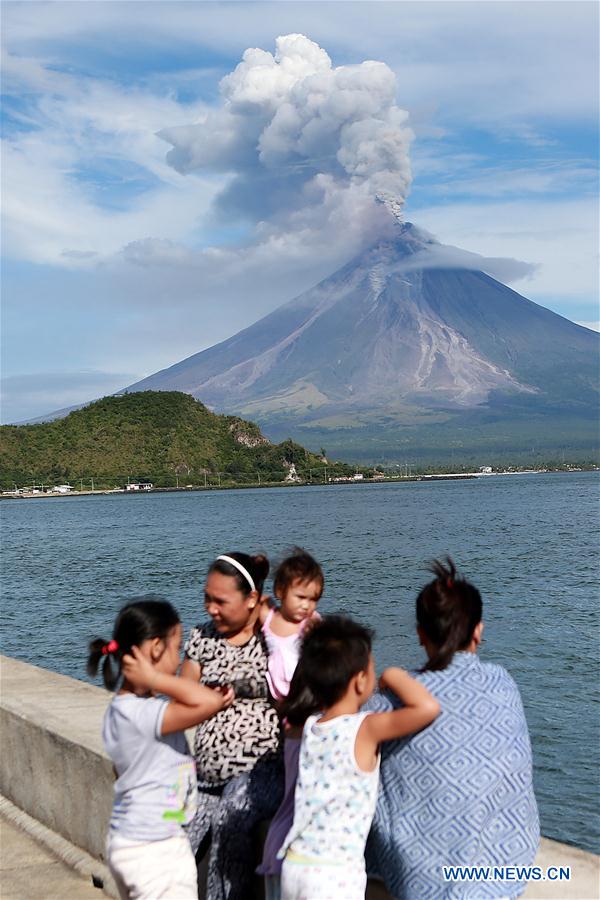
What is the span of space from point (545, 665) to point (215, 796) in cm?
1556

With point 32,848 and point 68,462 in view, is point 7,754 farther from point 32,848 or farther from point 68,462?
point 68,462

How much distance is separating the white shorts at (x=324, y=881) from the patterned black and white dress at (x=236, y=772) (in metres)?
0.40

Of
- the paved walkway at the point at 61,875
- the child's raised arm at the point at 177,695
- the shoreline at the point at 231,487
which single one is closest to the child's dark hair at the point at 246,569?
the child's raised arm at the point at 177,695

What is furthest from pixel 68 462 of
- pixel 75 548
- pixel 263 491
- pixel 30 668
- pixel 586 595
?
pixel 30 668

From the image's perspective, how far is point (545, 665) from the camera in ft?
58.9

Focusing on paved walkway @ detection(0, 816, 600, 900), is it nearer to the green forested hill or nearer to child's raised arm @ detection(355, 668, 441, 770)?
child's raised arm @ detection(355, 668, 441, 770)

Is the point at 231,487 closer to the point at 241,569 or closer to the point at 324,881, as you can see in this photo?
the point at 241,569

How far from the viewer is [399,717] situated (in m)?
2.66

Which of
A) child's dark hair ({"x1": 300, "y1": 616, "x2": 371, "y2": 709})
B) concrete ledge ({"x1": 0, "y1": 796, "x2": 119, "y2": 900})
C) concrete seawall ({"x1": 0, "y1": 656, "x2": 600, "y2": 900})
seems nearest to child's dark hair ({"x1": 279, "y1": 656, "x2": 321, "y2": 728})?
child's dark hair ({"x1": 300, "y1": 616, "x2": 371, "y2": 709})

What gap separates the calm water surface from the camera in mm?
14023

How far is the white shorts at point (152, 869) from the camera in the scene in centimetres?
296

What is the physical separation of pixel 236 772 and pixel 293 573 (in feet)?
1.96

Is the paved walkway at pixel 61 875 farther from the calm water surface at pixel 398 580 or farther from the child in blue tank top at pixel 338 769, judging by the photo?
the calm water surface at pixel 398 580

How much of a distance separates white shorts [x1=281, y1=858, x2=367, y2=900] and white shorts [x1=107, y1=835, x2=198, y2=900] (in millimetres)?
407
